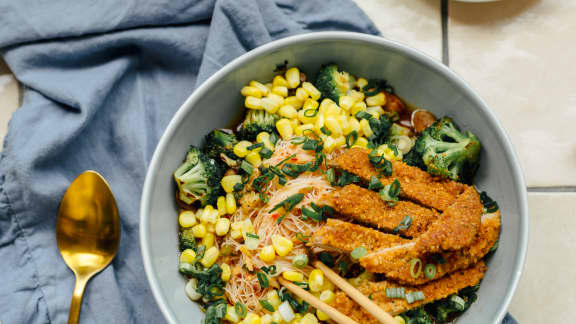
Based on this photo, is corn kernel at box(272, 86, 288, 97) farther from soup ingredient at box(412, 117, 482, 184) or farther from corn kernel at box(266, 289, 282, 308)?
corn kernel at box(266, 289, 282, 308)

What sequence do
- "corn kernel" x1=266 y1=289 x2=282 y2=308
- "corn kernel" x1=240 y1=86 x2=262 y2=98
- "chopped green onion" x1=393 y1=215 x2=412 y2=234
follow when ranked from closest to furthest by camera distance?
"chopped green onion" x1=393 y1=215 x2=412 y2=234
"corn kernel" x1=266 y1=289 x2=282 y2=308
"corn kernel" x1=240 y1=86 x2=262 y2=98

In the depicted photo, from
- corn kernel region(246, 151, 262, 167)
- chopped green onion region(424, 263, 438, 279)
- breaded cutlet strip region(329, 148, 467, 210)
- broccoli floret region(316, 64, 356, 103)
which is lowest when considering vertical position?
chopped green onion region(424, 263, 438, 279)

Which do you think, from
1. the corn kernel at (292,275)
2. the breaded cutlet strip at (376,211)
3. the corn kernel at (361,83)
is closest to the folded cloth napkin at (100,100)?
the corn kernel at (361,83)

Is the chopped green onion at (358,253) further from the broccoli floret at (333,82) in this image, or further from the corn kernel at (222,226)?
the broccoli floret at (333,82)

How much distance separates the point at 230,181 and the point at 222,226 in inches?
12.0

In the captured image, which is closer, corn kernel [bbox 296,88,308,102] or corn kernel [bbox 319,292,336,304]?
corn kernel [bbox 319,292,336,304]

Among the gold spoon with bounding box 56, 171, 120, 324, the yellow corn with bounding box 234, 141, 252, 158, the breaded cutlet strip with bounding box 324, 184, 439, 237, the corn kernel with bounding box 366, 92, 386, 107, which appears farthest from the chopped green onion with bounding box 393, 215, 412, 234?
the gold spoon with bounding box 56, 171, 120, 324

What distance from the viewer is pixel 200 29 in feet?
10.9

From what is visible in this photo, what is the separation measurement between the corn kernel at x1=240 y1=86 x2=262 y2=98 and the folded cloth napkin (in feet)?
1.28

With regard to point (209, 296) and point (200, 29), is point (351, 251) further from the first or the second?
point (200, 29)

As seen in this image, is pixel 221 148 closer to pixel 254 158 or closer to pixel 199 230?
pixel 254 158

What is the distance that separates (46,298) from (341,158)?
2.34 metres

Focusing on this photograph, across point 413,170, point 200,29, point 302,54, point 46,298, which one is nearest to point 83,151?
point 46,298

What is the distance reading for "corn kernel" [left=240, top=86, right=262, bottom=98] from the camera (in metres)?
2.93
